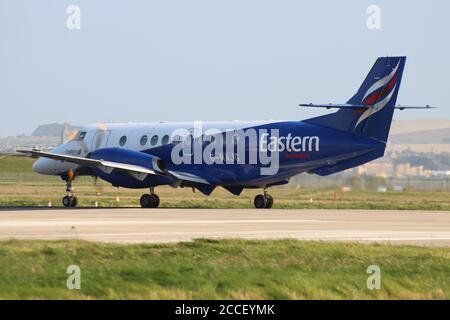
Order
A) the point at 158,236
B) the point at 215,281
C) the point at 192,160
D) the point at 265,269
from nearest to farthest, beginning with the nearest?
the point at 215,281 → the point at 265,269 → the point at 158,236 → the point at 192,160

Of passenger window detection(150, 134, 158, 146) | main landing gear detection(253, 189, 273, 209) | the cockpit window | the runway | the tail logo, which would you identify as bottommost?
the runway

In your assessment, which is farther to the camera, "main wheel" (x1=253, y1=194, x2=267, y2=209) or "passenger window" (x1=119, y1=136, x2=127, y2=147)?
"passenger window" (x1=119, y1=136, x2=127, y2=147)

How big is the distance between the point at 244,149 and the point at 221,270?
27.9 metres

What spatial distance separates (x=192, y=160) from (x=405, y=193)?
18.3 meters

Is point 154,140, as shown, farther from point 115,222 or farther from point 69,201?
point 115,222

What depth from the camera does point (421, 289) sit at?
824 inches

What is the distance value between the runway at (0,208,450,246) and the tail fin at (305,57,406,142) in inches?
149

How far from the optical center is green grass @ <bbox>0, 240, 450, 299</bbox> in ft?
64.3

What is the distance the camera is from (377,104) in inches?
1865

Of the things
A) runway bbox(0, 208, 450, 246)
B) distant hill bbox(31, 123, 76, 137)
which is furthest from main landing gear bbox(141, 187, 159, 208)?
distant hill bbox(31, 123, 76, 137)

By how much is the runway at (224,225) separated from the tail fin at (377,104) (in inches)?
149

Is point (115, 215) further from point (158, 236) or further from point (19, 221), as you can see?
point (158, 236)

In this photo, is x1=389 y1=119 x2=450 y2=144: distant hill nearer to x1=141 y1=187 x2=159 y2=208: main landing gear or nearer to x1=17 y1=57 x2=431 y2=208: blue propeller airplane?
x1=17 y1=57 x2=431 y2=208: blue propeller airplane

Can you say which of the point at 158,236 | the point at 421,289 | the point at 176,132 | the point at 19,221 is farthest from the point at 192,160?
the point at 421,289
